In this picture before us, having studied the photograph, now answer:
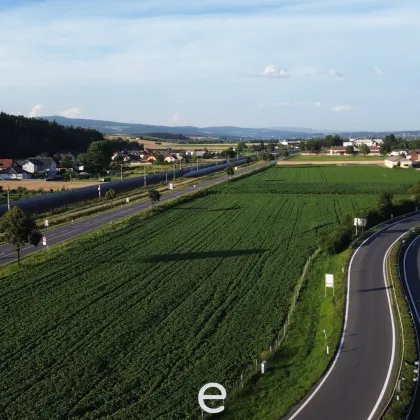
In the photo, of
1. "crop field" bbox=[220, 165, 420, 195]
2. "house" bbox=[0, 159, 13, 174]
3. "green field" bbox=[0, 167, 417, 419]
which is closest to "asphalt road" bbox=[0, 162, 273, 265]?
"green field" bbox=[0, 167, 417, 419]

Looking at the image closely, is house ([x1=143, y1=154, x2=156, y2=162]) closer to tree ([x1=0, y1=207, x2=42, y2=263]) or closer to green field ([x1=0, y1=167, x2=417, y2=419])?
green field ([x1=0, y1=167, x2=417, y2=419])

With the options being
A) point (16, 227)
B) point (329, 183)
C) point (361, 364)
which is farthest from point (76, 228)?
point (329, 183)

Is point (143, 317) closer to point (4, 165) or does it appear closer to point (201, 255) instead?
point (201, 255)

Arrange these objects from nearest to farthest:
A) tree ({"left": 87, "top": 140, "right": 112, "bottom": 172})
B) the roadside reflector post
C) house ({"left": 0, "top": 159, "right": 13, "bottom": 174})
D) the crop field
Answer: the roadside reflector post → the crop field → house ({"left": 0, "top": 159, "right": 13, "bottom": 174}) → tree ({"left": 87, "top": 140, "right": 112, "bottom": 172})

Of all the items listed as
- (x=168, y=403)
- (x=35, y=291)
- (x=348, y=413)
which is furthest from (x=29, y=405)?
(x=35, y=291)

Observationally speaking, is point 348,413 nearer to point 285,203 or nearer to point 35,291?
point 35,291

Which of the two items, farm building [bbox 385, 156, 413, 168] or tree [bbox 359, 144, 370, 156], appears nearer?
farm building [bbox 385, 156, 413, 168]
